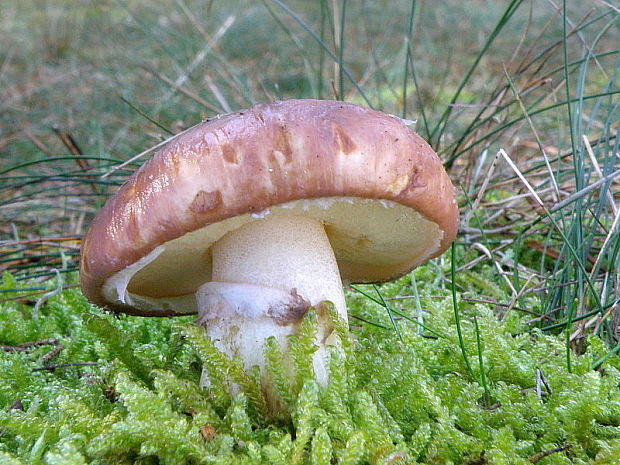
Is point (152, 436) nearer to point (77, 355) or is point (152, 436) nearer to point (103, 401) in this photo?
point (103, 401)

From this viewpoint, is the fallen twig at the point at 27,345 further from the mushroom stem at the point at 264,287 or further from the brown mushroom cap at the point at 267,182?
the mushroom stem at the point at 264,287

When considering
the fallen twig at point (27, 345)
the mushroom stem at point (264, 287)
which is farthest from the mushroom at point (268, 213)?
the fallen twig at point (27, 345)

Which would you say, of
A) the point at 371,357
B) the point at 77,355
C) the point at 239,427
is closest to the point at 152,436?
→ the point at 239,427

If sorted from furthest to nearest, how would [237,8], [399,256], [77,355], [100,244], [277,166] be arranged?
[237,8], [77,355], [399,256], [100,244], [277,166]

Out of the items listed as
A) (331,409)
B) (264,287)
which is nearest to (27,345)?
(264,287)

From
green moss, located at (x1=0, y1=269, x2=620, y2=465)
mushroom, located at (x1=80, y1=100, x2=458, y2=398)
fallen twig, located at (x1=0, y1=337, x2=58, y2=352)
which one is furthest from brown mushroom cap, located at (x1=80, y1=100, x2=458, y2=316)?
fallen twig, located at (x1=0, y1=337, x2=58, y2=352)

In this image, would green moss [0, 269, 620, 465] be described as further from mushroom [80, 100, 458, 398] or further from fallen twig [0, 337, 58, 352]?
fallen twig [0, 337, 58, 352]

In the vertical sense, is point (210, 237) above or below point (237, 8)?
below

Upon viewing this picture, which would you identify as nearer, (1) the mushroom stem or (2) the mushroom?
(2) the mushroom
